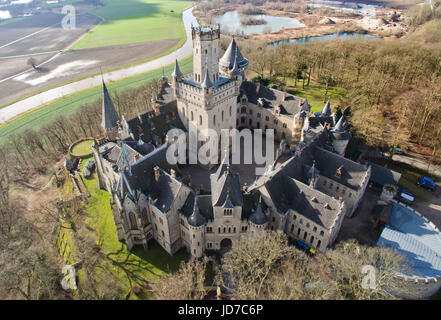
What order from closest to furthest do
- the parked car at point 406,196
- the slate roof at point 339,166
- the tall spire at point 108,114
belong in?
the slate roof at point 339,166 < the tall spire at point 108,114 < the parked car at point 406,196

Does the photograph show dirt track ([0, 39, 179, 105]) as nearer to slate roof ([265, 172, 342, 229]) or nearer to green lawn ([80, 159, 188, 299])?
green lawn ([80, 159, 188, 299])

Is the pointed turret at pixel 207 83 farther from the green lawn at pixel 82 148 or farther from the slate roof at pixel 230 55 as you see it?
the green lawn at pixel 82 148

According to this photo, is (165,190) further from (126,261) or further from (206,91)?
(206,91)

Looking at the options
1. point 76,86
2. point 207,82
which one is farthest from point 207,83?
point 76,86

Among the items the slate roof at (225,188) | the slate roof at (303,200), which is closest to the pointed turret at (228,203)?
the slate roof at (225,188)

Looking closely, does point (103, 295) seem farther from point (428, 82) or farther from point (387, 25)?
point (387, 25)
